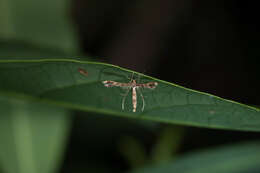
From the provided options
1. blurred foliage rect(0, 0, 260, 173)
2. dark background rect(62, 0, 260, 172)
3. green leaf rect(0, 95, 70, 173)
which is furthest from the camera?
dark background rect(62, 0, 260, 172)

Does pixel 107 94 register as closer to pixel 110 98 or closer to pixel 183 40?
pixel 110 98

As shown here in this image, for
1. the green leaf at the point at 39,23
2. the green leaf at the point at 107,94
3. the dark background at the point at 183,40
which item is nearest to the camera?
the green leaf at the point at 107,94

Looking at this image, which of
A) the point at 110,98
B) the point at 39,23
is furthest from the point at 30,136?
the point at 110,98

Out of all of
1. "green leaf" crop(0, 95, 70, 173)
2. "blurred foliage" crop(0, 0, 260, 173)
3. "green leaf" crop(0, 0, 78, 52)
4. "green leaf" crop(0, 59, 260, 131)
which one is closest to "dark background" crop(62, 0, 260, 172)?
"blurred foliage" crop(0, 0, 260, 173)

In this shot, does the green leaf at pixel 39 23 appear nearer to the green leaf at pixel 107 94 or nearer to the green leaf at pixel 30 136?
the green leaf at pixel 30 136

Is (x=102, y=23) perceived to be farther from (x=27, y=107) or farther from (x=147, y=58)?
(x=27, y=107)

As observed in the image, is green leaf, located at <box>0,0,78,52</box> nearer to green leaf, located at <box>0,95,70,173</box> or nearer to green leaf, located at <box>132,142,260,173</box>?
green leaf, located at <box>0,95,70,173</box>


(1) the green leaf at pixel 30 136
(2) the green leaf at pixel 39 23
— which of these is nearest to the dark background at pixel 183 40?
(2) the green leaf at pixel 39 23
